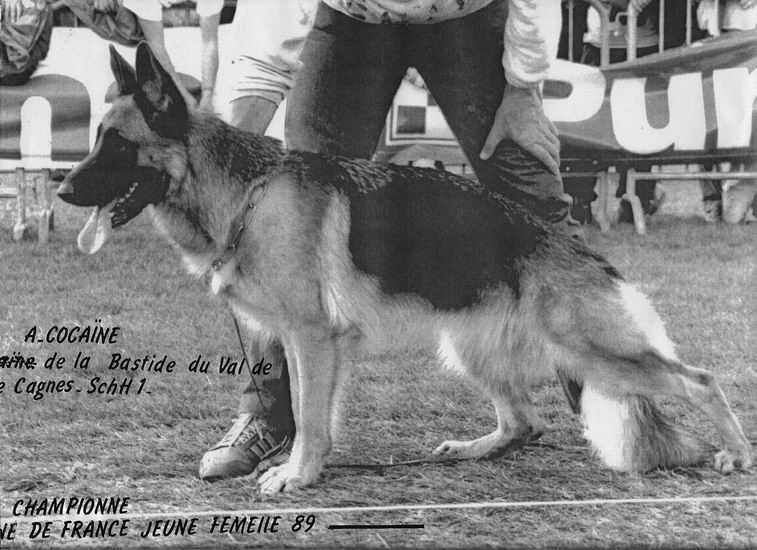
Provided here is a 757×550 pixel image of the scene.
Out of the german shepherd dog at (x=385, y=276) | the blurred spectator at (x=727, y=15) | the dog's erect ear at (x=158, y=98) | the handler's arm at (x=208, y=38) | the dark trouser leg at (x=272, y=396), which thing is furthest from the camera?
the dark trouser leg at (x=272, y=396)

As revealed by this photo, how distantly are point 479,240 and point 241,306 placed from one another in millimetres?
870

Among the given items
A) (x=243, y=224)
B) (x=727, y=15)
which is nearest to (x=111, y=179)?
(x=243, y=224)

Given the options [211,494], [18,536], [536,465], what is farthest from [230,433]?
[536,465]

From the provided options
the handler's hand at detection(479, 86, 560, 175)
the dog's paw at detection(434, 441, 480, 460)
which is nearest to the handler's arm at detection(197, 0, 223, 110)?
the handler's hand at detection(479, 86, 560, 175)

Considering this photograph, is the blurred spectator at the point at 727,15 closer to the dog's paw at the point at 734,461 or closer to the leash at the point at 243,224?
the dog's paw at the point at 734,461

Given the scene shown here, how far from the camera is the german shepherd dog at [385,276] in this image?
2.78m

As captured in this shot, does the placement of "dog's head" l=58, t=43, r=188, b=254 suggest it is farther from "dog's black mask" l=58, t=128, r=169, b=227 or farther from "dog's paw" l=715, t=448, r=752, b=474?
"dog's paw" l=715, t=448, r=752, b=474

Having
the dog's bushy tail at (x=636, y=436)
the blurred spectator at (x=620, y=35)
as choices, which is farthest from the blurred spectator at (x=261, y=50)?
the dog's bushy tail at (x=636, y=436)

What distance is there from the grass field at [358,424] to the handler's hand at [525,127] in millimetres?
368

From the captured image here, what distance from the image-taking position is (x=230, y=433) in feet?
10.3

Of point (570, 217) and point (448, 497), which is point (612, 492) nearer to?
point (448, 497)

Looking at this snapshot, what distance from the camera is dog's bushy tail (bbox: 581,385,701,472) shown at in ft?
9.59

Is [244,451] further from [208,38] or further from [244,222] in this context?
[208,38]

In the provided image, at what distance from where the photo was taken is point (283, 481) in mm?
2867
